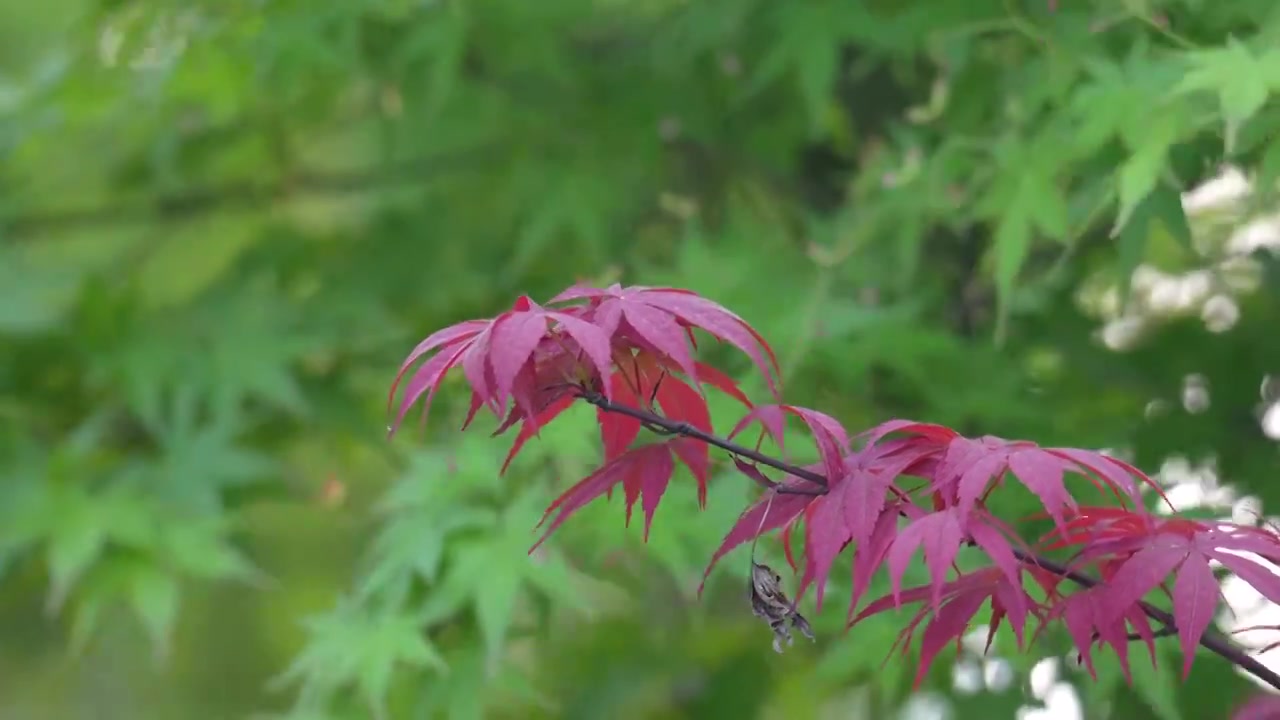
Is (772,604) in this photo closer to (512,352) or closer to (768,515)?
(768,515)

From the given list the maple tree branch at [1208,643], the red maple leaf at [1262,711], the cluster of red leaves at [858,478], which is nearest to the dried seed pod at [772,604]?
the cluster of red leaves at [858,478]

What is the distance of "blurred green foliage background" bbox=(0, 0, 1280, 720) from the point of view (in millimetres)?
1141

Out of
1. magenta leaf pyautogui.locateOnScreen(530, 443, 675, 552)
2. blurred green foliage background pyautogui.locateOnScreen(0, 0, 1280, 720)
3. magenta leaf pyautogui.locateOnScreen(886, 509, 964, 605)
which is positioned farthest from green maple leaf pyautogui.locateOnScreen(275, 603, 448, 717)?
magenta leaf pyautogui.locateOnScreen(886, 509, 964, 605)

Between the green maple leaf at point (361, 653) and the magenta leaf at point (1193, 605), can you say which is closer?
the magenta leaf at point (1193, 605)

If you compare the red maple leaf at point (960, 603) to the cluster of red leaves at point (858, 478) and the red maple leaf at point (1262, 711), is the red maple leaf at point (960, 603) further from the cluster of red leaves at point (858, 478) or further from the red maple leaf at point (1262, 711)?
the red maple leaf at point (1262, 711)

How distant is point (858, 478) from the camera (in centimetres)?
73

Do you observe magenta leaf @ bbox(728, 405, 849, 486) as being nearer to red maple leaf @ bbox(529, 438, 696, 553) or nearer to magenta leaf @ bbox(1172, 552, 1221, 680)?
red maple leaf @ bbox(529, 438, 696, 553)

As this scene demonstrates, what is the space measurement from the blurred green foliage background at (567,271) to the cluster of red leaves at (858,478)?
0.27m

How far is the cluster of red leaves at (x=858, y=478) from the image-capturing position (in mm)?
686

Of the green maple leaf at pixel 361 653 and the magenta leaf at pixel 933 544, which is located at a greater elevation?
the magenta leaf at pixel 933 544

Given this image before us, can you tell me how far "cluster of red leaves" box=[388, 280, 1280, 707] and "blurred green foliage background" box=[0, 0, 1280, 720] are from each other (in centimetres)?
27

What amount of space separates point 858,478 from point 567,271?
98 cm

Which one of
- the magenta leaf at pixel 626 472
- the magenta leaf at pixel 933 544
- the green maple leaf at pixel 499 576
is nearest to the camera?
the magenta leaf at pixel 933 544

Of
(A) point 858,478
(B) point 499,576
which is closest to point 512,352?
(A) point 858,478
